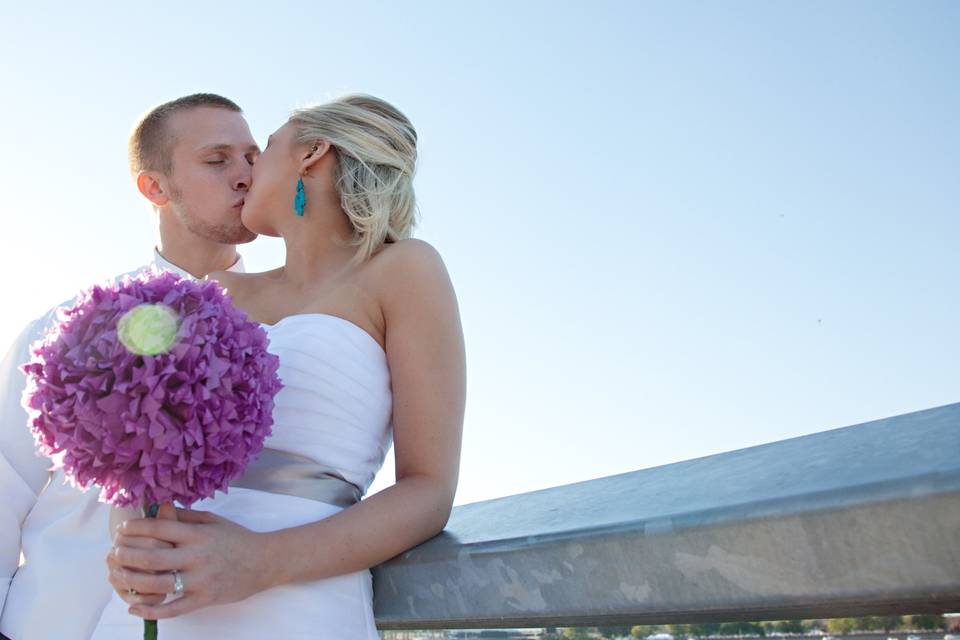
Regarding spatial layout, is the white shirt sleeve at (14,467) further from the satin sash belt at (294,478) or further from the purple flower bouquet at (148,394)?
the purple flower bouquet at (148,394)

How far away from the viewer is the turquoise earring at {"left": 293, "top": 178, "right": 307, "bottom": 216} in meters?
Result: 4.36

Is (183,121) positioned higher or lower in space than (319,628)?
higher

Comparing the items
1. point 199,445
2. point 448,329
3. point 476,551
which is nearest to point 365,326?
point 448,329

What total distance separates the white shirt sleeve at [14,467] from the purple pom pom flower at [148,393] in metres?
2.12

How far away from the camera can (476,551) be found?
7.31 ft

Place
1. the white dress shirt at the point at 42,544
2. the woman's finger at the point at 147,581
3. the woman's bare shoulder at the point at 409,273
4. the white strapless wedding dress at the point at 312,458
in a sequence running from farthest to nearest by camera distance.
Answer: the white dress shirt at the point at 42,544, the woman's bare shoulder at the point at 409,273, the white strapless wedding dress at the point at 312,458, the woman's finger at the point at 147,581

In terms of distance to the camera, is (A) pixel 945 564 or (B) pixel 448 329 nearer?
(A) pixel 945 564

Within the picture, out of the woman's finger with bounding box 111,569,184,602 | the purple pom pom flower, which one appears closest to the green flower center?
the purple pom pom flower

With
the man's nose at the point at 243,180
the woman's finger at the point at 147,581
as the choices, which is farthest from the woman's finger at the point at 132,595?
the man's nose at the point at 243,180

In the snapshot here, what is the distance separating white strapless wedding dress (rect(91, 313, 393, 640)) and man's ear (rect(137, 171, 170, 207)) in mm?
3107

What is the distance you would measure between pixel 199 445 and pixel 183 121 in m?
4.83

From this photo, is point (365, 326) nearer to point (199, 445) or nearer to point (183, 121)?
point (199, 445)

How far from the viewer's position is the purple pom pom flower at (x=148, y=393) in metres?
2.51

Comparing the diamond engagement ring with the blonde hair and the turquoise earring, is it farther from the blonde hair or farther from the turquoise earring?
the turquoise earring
